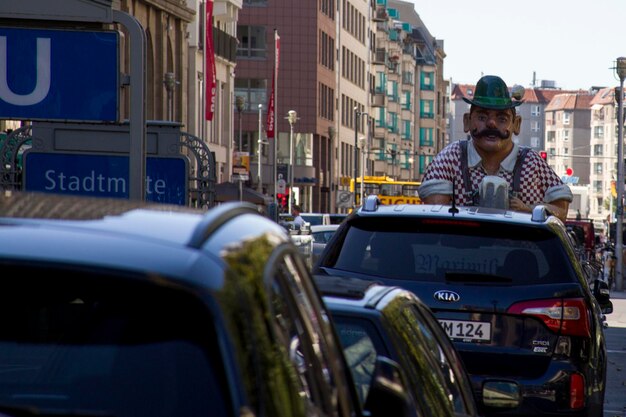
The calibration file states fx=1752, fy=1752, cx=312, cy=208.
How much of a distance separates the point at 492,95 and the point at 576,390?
623 cm

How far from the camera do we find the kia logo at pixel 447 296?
9.29m

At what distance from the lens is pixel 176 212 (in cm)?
356

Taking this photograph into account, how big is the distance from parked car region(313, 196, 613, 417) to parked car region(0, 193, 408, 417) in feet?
19.8

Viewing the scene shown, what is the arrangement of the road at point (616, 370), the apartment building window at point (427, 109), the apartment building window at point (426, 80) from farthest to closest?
the apartment building window at point (427, 109) < the apartment building window at point (426, 80) < the road at point (616, 370)

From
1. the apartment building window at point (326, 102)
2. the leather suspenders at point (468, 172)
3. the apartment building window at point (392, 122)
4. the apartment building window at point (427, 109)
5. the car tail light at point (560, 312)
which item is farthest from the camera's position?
the apartment building window at point (427, 109)

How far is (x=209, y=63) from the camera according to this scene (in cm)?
6075

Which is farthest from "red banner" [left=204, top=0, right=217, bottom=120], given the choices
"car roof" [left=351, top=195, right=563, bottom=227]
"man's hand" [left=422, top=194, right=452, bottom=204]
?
"car roof" [left=351, top=195, right=563, bottom=227]

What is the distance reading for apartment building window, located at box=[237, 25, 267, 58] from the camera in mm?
96812

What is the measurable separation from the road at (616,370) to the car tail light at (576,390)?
4342mm

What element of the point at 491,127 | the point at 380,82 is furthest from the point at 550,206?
the point at 380,82

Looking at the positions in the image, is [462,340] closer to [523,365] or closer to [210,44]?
[523,365]

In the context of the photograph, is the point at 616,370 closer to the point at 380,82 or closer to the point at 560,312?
the point at 560,312

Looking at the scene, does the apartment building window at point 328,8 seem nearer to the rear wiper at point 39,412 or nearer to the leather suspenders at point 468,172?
the leather suspenders at point 468,172

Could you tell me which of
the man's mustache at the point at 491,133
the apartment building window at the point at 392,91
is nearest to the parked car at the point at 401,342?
the man's mustache at the point at 491,133
